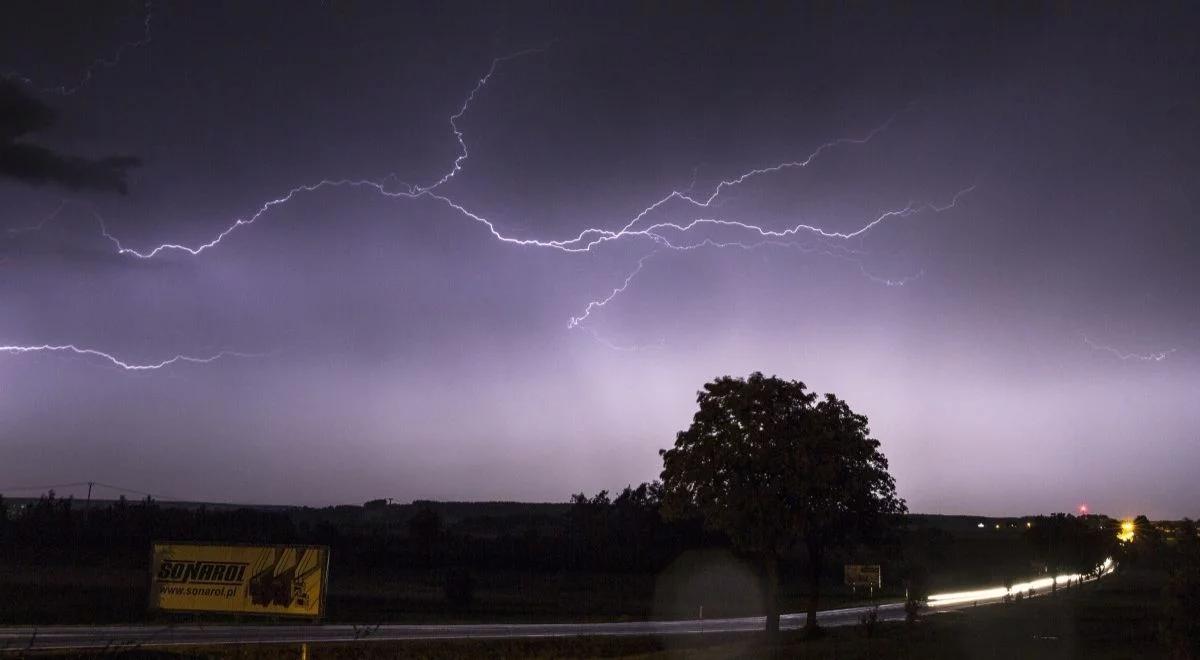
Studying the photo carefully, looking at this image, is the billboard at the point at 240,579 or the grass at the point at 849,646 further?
the billboard at the point at 240,579

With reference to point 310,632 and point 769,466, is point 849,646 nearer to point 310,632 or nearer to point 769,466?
point 769,466

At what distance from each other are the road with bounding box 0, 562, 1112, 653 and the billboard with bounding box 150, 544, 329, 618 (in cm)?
→ 152

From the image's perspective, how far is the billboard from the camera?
28953mm

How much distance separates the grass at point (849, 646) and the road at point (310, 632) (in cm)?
277

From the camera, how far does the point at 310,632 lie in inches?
1512

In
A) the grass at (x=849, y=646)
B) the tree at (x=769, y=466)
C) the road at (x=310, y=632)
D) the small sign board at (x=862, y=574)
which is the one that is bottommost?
the road at (x=310, y=632)

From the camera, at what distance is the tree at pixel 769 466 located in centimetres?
3497

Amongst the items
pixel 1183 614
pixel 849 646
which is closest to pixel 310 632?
pixel 849 646

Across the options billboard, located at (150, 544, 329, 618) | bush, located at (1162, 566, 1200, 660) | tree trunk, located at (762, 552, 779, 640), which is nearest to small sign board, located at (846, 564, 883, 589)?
tree trunk, located at (762, 552, 779, 640)

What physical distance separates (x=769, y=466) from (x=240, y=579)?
58.4 feet

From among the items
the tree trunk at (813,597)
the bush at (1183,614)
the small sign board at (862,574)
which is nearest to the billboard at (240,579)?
the tree trunk at (813,597)

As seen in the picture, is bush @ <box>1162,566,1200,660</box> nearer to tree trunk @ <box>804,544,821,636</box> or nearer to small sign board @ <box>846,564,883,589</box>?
tree trunk @ <box>804,544,821,636</box>

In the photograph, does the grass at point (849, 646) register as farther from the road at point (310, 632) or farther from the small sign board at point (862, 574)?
the small sign board at point (862, 574)

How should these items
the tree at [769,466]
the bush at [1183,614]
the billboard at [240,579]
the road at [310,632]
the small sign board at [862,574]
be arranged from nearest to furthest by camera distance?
the bush at [1183,614], the billboard at [240,579], the road at [310,632], the tree at [769,466], the small sign board at [862,574]
